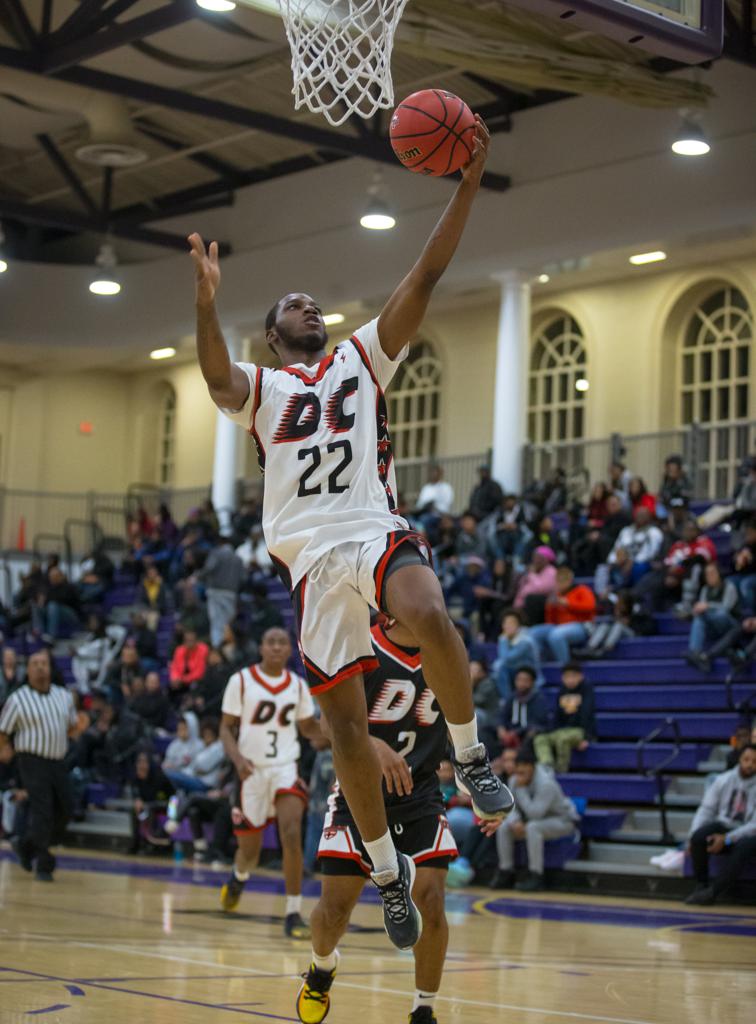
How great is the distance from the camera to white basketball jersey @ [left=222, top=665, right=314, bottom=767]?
11.3m

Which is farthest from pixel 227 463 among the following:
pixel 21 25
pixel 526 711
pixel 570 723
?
pixel 570 723

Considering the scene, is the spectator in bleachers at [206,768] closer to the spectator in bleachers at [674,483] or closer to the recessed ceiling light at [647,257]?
the spectator in bleachers at [674,483]

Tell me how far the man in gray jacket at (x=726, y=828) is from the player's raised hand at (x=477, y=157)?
329 inches

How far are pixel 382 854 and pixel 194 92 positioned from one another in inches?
711

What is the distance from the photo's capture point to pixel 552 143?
2172 cm

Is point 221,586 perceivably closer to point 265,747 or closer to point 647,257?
point 647,257

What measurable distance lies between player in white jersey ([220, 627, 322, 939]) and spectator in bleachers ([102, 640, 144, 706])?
9.90 m

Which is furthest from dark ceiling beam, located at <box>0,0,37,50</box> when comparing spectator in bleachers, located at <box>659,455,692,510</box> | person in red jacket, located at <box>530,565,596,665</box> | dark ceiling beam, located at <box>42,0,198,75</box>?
spectator in bleachers, located at <box>659,455,692,510</box>

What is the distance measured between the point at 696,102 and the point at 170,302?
12586 mm

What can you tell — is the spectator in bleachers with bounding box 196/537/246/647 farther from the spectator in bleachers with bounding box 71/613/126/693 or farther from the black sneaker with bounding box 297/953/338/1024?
the black sneaker with bounding box 297/953/338/1024

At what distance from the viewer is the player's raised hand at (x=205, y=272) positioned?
5.58 meters

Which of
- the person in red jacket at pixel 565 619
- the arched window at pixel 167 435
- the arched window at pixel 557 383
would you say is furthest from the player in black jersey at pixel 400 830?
the arched window at pixel 167 435

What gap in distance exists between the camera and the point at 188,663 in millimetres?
20297

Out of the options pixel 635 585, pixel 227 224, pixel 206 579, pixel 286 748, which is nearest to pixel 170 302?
pixel 227 224
